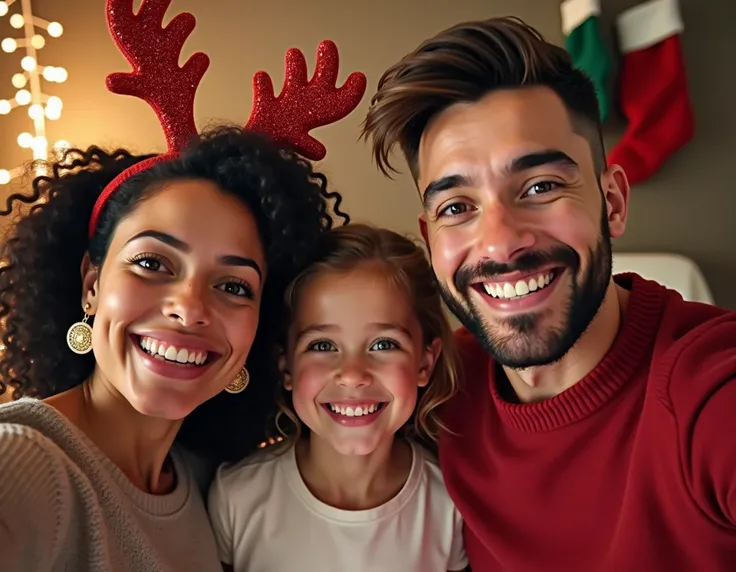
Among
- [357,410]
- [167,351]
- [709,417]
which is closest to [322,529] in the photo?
[357,410]

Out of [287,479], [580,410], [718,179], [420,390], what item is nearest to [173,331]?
[287,479]

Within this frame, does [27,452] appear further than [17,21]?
No

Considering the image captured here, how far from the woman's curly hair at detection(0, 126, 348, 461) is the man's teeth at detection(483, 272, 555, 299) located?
370 mm

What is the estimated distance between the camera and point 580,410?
117 cm

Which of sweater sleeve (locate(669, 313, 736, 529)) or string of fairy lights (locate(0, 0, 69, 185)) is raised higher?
string of fairy lights (locate(0, 0, 69, 185))

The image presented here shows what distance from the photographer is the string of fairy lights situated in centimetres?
237

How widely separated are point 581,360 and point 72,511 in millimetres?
877

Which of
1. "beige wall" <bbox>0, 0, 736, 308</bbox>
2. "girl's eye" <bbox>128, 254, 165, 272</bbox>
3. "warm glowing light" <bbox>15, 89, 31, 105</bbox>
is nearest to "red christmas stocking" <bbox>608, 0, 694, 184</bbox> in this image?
"beige wall" <bbox>0, 0, 736, 308</bbox>

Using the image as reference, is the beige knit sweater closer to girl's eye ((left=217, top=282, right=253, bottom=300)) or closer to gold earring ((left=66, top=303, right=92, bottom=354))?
gold earring ((left=66, top=303, right=92, bottom=354))

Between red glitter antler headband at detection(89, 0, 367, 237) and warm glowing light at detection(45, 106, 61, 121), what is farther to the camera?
warm glowing light at detection(45, 106, 61, 121)

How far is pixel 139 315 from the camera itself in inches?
42.6

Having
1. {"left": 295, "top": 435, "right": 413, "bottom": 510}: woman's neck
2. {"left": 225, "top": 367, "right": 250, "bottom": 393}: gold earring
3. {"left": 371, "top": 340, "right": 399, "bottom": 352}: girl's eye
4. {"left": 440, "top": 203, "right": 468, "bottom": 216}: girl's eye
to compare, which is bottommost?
{"left": 295, "top": 435, "right": 413, "bottom": 510}: woman's neck

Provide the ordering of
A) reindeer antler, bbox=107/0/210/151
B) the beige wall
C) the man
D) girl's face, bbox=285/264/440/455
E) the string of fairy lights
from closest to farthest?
1. the man
2. reindeer antler, bbox=107/0/210/151
3. girl's face, bbox=285/264/440/455
4. the string of fairy lights
5. the beige wall

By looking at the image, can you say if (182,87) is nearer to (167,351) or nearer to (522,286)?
(167,351)
